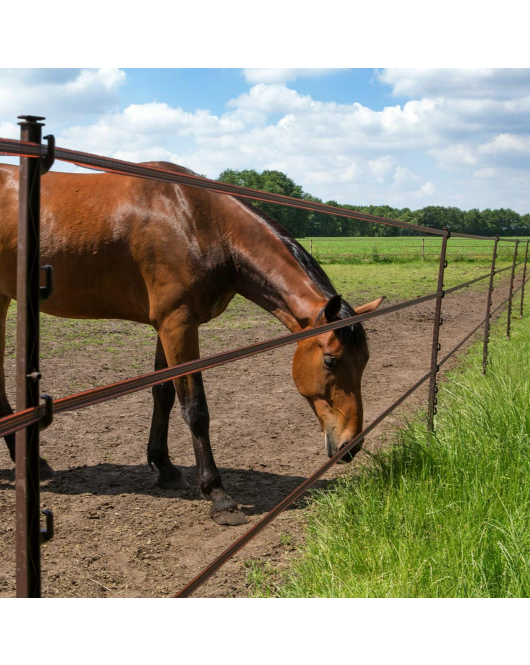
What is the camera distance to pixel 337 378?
11.0 ft

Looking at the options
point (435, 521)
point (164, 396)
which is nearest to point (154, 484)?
point (164, 396)

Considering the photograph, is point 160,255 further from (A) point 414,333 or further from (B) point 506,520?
(A) point 414,333

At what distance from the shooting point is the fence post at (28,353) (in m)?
1.14

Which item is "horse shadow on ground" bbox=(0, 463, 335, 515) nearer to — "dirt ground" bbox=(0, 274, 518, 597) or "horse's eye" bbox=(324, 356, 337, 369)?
"dirt ground" bbox=(0, 274, 518, 597)

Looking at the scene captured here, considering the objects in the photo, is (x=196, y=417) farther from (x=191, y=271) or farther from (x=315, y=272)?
(x=315, y=272)

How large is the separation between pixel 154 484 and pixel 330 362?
1582mm

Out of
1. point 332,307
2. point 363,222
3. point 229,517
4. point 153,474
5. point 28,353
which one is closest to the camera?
point 28,353

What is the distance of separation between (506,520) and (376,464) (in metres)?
0.96

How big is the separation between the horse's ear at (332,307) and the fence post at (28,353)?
196 cm

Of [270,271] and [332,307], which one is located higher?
[270,271]

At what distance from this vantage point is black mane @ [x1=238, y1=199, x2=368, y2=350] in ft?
10.9

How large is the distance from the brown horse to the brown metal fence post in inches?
91.1

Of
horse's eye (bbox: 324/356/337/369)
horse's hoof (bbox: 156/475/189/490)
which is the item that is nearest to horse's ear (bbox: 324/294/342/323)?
horse's eye (bbox: 324/356/337/369)

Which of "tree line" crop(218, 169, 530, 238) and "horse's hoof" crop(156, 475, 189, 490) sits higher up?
"tree line" crop(218, 169, 530, 238)
